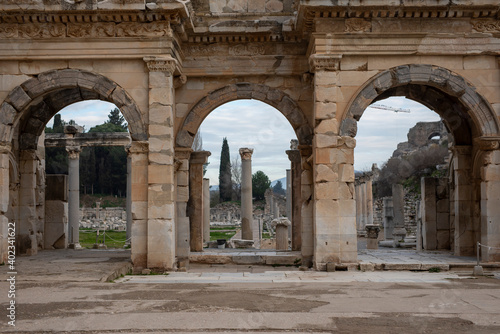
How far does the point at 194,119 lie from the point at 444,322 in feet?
26.6

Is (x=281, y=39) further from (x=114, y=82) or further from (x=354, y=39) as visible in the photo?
(x=114, y=82)

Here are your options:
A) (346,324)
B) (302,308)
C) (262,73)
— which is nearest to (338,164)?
(262,73)

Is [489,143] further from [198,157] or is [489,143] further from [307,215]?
[198,157]

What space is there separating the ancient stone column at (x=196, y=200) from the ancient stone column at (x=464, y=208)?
21.1ft

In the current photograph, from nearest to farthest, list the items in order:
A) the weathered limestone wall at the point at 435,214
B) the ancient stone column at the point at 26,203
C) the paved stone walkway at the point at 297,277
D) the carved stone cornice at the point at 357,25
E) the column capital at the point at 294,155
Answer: the paved stone walkway at the point at 297,277, the carved stone cornice at the point at 357,25, the ancient stone column at the point at 26,203, the column capital at the point at 294,155, the weathered limestone wall at the point at 435,214

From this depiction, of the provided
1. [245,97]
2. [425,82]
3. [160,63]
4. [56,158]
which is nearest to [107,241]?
[245,97]

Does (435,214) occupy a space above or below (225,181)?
below

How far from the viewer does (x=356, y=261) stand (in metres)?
11.9

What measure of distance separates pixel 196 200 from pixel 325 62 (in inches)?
225

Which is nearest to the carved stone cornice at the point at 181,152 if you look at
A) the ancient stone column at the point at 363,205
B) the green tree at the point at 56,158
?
the ancient stone column at the point at 363,205

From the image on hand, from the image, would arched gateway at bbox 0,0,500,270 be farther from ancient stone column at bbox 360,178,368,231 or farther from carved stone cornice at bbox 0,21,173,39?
ancient stone column at bbox 360,178,368,231

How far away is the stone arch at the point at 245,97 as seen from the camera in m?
13.5

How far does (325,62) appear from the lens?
38.9 feet

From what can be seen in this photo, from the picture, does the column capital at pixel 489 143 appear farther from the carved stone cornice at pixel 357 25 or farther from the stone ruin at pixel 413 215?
the stone ruin at pixel 413 215
